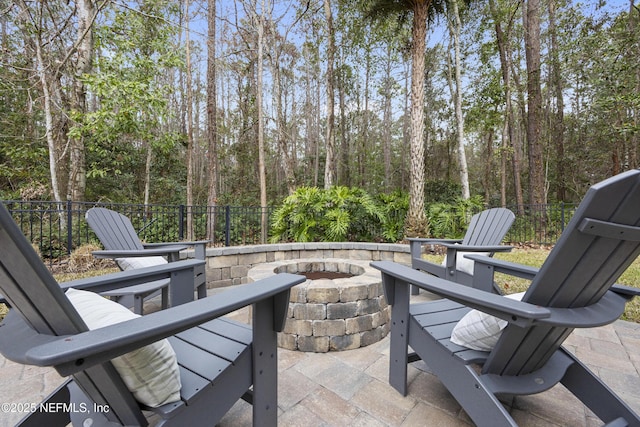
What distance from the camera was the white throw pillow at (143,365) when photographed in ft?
2.68

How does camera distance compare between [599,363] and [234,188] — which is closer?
[599,363]

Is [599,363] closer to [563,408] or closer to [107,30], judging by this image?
[563,408]

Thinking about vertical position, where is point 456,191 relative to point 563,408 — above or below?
above

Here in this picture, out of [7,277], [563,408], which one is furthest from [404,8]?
[7,277]

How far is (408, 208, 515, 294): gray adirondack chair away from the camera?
2476 millimetres

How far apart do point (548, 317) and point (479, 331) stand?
40 cm

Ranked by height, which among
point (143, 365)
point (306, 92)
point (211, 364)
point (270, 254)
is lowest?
point (270, 254)

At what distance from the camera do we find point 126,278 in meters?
1.46

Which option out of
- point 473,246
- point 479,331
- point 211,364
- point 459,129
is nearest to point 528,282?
point 473,246

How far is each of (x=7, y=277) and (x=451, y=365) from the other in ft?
5.10

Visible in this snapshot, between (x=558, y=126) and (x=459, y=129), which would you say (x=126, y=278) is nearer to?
(x=459, y=129)

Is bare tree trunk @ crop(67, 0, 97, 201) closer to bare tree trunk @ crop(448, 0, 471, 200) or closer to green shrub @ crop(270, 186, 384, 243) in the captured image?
green shrub @ crop(270, 186, 384, 243)

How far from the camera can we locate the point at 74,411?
1013 millimetres

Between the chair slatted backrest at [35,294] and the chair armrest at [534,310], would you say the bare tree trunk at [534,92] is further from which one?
the chair slatted backrest at [35,294]
